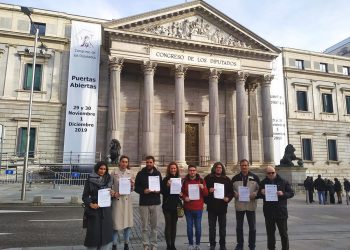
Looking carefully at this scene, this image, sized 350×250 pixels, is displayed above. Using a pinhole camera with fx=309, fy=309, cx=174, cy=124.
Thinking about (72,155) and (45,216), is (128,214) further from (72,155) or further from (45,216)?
(72,155)

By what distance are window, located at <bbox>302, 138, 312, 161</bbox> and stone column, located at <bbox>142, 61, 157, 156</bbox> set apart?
788 inches

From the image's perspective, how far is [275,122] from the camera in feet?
110

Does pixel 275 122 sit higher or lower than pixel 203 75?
lower

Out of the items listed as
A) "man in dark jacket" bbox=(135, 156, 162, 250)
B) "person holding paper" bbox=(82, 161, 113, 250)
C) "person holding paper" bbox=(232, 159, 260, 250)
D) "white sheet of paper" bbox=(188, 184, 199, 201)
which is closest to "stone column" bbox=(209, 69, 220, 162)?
"person holding paper" bbox=(232, 159, 260, 250)

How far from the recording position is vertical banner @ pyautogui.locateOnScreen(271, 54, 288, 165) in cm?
3316

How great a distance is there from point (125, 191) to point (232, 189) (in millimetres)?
2483

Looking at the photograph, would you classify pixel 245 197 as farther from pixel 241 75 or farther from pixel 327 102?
pixel 327 102

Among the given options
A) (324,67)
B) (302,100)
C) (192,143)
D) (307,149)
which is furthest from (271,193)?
(324,67)

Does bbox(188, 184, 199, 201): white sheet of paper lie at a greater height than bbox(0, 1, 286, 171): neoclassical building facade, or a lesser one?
lesser

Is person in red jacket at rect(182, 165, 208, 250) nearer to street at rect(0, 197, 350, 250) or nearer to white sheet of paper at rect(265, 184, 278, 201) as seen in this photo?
street at rect(0, 197, 350, 250)

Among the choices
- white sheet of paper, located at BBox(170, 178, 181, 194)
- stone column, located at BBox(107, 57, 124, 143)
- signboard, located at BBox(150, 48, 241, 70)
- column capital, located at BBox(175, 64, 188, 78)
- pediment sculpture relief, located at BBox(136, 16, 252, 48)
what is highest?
pediment sculpture relief, located at BBox(136, 16, 252, 48)

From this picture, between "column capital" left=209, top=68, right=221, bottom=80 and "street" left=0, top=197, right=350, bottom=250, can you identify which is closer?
"street" left=0, top=197, right=350, bottom=250

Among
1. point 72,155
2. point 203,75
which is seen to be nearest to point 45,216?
point 72,155

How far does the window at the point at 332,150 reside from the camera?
37.9m
